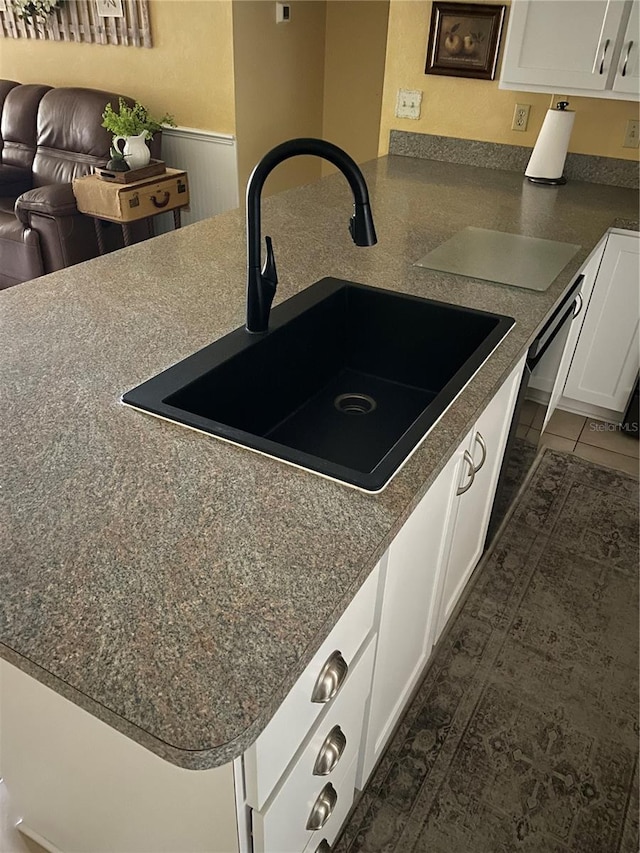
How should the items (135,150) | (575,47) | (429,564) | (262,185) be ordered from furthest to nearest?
(135,150), (575,47), (429,564), (262,185)

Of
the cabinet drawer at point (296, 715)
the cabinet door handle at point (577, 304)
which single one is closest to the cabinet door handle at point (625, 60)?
the cabinet door handle at point (577, 304)

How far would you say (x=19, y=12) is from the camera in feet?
13.3

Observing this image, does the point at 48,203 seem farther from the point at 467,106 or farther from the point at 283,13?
the point at 467,106

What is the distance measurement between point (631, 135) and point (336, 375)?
5.64ft

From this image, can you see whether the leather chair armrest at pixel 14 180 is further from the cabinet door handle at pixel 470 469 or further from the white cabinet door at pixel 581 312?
the cabinet door handle at pixel 470 469

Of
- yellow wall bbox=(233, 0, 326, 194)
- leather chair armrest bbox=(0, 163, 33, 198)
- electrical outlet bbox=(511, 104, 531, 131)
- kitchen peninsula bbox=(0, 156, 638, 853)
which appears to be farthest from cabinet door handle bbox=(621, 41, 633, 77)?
leather chair armrest bbox=(0, 163, 33, 198)

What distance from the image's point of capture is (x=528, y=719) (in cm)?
159

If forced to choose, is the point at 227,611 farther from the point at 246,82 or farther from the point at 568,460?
the point at 246,82

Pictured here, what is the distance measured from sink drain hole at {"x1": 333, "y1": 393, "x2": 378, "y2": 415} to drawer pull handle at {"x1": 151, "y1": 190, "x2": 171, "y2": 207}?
2416mm

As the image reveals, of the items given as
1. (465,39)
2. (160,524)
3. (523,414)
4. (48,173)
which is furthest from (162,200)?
(160,524)

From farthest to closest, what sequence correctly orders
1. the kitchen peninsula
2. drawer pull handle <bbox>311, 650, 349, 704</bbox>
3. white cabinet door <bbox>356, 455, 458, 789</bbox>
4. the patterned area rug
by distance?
1. the patterned area rug
2. white cabinet door <bbox>356, 455, 458, 789</bbox>
3. drawer pull handle <bbox>311, 650, 349, 704</bbox>
4. the kitchen peninsula

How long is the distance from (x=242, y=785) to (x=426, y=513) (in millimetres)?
528

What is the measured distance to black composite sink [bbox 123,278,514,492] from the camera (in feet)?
3.76

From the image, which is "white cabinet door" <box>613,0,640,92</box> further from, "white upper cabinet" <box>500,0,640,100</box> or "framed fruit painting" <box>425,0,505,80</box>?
"framed fruit painting" <box>425,0,505,80</box>
